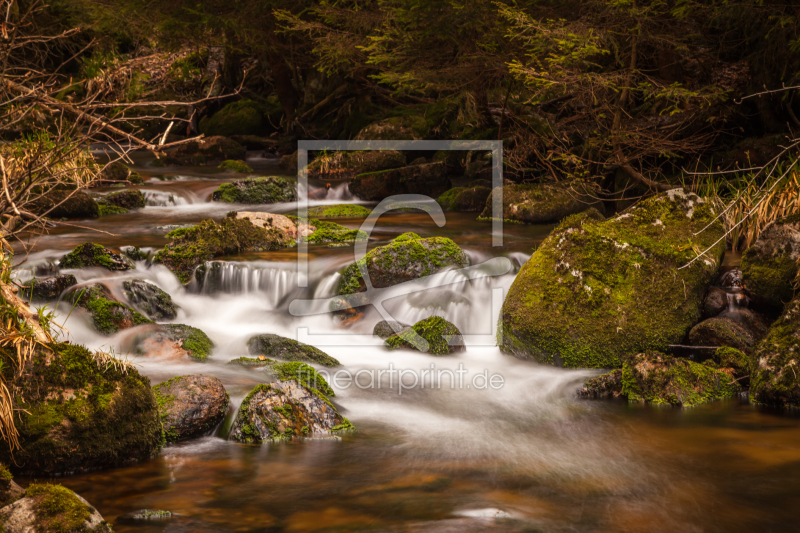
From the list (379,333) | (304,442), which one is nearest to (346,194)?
(379,333)

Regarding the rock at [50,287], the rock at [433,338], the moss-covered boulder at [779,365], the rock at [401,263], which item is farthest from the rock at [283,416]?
the rock at [50,287]

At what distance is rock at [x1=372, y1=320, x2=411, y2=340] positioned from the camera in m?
7.84

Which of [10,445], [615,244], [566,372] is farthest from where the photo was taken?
[615,244]

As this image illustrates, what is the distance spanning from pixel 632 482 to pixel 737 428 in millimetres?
1400

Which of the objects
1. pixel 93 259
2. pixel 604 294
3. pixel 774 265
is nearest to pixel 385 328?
pixel 604 294

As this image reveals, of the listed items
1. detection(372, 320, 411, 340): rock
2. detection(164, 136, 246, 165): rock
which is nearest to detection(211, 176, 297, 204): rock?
detection(164, 136, 246, 165): rock

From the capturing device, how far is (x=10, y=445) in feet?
13.9

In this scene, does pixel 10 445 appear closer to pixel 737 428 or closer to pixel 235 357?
pixel 235 357

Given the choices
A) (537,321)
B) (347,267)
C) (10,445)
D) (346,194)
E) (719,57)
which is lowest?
(10,445)

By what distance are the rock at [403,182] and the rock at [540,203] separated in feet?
8.44

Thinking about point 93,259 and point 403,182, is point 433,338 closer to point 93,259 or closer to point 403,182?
point 93,259

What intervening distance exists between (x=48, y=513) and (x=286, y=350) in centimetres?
373

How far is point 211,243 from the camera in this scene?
965cm

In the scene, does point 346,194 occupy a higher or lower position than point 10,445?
higher
